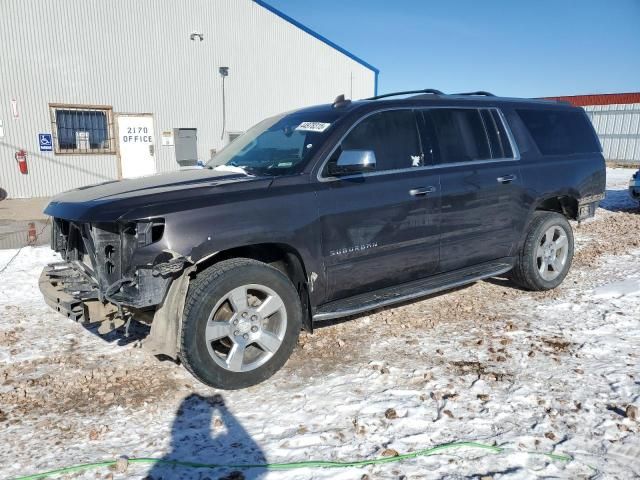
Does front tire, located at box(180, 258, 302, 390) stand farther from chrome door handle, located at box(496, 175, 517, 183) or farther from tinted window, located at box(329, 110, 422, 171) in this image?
chrome door handle, located at box(496, 175, 517, 183)

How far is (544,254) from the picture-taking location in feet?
17.3

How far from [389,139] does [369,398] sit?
6.71 ft

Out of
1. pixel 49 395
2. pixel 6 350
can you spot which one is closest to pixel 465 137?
pixel 49 395

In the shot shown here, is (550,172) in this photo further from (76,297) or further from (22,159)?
(22,159)

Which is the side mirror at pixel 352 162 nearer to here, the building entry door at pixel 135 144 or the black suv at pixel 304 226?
the black suv at pixel 304 226

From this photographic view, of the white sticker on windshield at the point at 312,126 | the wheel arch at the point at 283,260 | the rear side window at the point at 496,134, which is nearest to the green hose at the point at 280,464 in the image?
the wheel arch at the point at 283,260

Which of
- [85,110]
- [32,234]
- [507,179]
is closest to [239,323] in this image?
[507,179]

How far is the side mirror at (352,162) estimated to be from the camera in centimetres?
360

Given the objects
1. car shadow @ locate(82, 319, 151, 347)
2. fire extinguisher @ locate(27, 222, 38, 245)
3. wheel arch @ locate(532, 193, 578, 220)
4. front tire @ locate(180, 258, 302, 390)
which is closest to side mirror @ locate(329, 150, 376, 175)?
front tire @ locate(180, 258, 302, 390)

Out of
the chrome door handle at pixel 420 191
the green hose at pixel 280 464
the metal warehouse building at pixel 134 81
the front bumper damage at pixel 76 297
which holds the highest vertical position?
the metal warehouse building at pixel 134 81

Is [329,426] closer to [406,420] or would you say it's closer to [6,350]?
[406,420]

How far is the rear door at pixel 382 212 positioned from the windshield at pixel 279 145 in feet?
0.70

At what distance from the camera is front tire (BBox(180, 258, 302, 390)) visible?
10.4 feet

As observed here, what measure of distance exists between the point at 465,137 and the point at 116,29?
1324 centimetres
